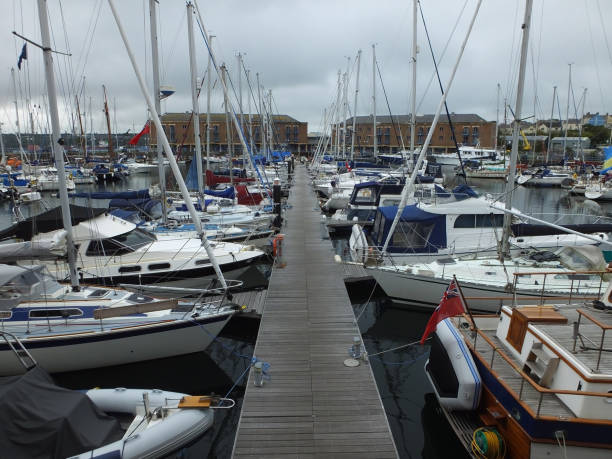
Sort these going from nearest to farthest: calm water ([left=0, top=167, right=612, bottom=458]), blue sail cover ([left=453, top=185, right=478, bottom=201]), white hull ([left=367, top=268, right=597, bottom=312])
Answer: calm water ([left=0, top=167, right=612, bottom=458])
white hull ([left=367, top=268, right=597, bottom=312])
blue sail cover ([left=453, top=185, right=478, bottom=201])

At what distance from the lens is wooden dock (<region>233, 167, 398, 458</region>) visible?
647 centimetres

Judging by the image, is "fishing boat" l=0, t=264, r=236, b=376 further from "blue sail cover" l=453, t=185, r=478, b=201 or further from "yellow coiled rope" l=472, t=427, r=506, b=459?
"blue sail cover" l=453, t=185, r=478, b=201

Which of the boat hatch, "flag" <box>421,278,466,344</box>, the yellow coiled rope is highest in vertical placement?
"flag" <box>421,278,466,344</box>

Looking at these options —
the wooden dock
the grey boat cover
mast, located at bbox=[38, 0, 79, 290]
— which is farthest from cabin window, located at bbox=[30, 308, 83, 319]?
the wooden dock

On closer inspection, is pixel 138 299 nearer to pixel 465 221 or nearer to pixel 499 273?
pixel 499 273

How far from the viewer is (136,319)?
9.74 m

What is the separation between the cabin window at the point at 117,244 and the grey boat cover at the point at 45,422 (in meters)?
6.82

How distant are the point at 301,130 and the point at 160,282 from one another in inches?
3765

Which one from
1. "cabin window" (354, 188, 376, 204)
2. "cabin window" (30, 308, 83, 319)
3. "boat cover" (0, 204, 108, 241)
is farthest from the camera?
"cabin window" (354, 188, 376, 204)

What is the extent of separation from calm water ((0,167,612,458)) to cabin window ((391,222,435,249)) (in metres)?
2.24

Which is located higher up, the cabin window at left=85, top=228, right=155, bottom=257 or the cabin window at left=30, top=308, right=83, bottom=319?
the cabin window at left=85, top=228, right=155, bottom=257

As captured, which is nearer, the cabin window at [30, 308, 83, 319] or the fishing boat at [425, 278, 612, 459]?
the fishing boat at [425, 278, 612, 459]

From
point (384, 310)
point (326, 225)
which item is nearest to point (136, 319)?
point (384, 310)

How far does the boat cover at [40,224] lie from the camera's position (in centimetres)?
1277
